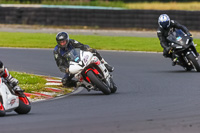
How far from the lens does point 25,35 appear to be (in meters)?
28.5

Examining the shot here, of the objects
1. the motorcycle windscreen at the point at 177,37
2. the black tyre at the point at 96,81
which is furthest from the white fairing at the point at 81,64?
the motorcycle windscreen at the point at 177,37

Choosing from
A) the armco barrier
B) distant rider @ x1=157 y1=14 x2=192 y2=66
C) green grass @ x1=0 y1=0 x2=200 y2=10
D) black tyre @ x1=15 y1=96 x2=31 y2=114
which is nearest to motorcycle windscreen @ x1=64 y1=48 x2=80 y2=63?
black tyre @ x1=15 y1=96 x2=31 y2=114

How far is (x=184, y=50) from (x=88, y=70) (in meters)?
4.95

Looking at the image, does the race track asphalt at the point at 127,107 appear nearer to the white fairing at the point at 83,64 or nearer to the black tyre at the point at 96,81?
the black tyre at the point at 96,81

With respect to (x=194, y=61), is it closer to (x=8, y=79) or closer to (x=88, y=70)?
(x=88, y=70)

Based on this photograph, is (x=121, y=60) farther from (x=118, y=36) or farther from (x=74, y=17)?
(x=74, y=17)

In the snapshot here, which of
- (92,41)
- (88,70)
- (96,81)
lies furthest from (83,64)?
(92,41)

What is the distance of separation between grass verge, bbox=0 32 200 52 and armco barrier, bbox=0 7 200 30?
106 inches

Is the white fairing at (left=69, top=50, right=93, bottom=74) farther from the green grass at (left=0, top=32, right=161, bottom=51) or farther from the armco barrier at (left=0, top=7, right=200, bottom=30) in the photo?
the armco barrier at (left=0, top=7, right=200, bottom=30)

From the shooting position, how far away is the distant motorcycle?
15.5 metres

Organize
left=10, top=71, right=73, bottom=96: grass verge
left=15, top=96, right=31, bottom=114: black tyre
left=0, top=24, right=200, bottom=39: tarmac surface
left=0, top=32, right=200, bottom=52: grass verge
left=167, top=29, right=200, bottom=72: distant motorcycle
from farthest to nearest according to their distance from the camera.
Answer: left=0, top=24, right=200, bottom=39: tarmac surface → left=0, top=32, right=200, bottom=52: grass verge → left=167, top=29, right=200, bottom=72: distant motorcycle → left=10, top=71, right=73, bottom=96: grass verge → left=15, top=96, right=31, bottom=114: black tyre

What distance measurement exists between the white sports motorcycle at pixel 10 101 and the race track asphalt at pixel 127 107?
0.14 m

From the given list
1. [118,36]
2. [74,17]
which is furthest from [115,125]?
[74,17]

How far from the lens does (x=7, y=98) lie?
8.60 meters
